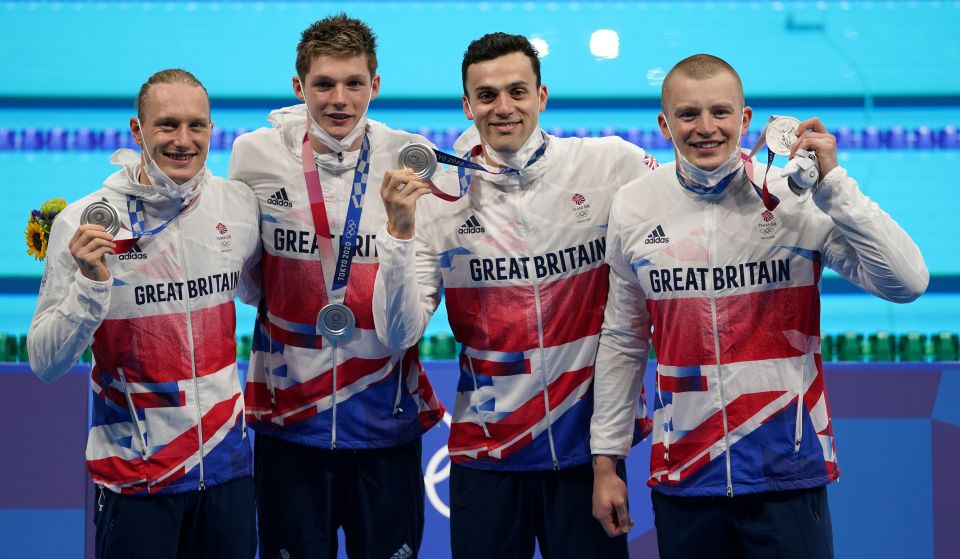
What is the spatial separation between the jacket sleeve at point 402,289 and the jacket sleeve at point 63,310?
63 centimetres

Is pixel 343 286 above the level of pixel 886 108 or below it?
below

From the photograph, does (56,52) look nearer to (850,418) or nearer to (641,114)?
(641,114)

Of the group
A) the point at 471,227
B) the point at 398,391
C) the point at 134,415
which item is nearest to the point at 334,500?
the point at 398,391

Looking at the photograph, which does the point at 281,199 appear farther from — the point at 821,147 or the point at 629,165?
the point at 821,147

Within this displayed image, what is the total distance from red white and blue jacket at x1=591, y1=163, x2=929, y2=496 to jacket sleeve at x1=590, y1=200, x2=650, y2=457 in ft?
0.26

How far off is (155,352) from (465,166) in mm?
895

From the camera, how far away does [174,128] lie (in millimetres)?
2730

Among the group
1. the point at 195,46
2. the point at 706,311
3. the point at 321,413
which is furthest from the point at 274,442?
the point at 195,46

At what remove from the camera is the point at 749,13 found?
7.22m

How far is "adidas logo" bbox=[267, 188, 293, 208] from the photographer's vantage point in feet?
9.52

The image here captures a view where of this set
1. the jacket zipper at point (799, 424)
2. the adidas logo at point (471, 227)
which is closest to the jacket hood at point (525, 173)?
the adidas logo at point (471, 227)

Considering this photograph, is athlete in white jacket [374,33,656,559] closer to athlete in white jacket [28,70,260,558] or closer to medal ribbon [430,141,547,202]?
medal ribbon [430,141,547,202]

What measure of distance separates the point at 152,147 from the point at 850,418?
2615 mm

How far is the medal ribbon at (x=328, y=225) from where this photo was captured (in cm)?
283
